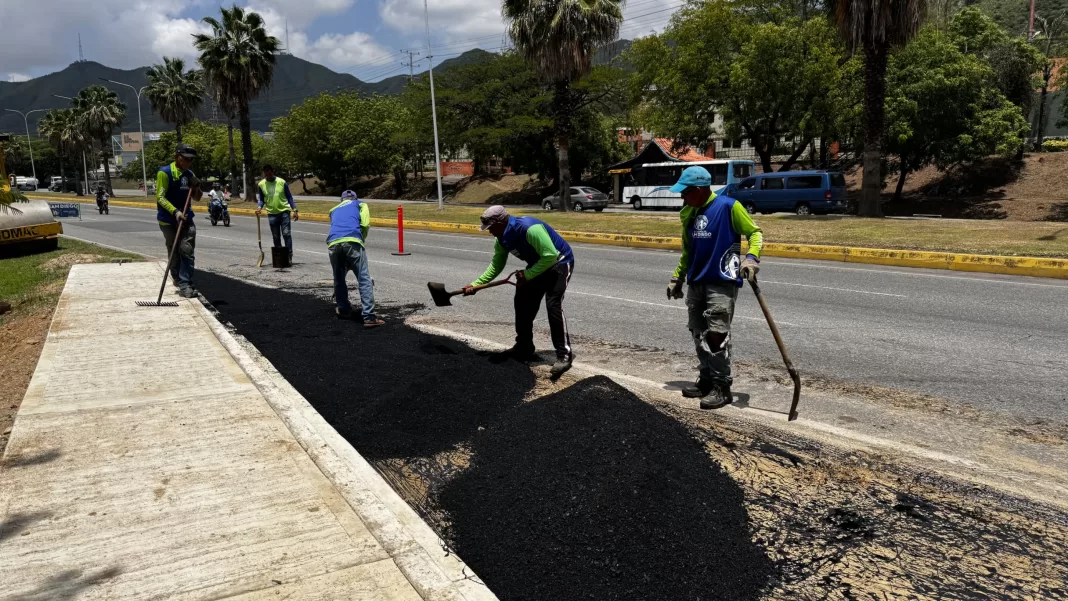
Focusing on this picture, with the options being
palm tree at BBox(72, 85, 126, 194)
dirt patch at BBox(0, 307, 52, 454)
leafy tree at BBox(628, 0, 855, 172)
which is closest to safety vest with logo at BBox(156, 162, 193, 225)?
dirt patch at BBox(0, 307, 52, 454)

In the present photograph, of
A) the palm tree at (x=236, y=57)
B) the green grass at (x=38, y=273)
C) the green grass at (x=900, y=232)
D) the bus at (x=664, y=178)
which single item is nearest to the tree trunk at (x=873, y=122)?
the green grass at (x=900, y=232)

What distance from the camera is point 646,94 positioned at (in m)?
39.7

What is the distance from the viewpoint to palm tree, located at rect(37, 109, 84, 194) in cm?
6638

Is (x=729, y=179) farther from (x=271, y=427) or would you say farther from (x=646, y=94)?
(x=271, y=427)

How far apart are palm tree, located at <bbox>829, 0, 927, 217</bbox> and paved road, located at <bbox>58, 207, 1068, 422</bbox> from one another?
9614 millimetres

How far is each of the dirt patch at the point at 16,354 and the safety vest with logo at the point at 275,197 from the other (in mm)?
3875

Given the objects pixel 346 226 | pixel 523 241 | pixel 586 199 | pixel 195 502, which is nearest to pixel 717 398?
pixel 523 241

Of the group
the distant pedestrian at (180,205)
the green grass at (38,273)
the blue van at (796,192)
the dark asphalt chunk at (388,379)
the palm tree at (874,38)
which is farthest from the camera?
the blue van at (796,192)

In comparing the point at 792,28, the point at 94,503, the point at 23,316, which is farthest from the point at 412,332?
the point at 792,28

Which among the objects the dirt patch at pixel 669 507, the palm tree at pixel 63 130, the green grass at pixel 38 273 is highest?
the palm tree at pixel 63 130

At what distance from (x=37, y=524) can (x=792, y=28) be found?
121 feet

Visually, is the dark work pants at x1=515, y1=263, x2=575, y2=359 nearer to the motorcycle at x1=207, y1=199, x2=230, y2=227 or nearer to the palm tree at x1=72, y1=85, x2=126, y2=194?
the motorcycle at x1=207, y1=199, x2=230, y2=227

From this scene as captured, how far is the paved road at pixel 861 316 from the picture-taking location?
18.3ft

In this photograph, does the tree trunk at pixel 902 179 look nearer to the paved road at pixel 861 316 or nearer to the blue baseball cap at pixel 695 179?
the paved road at pixel 861 316
